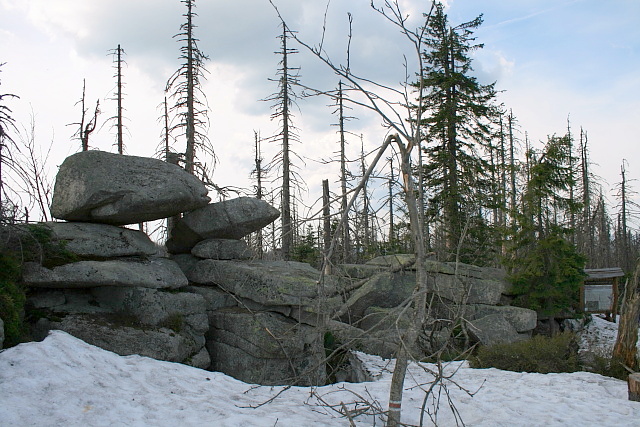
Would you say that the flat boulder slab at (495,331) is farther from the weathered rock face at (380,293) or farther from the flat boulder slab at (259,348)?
the flat boulder slab at (259,348)

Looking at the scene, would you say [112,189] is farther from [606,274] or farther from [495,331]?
[606,274]

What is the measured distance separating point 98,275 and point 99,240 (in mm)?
1217

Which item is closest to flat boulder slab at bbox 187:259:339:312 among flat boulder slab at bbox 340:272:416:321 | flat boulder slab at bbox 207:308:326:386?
flat boulder slab at bbox 207:308:326:386

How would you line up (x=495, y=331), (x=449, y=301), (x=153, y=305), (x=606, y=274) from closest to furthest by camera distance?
1. (x=153, y=305)
2. (x=495, y=331)
3. (x=449, y=301)
4. (x=606, y=274)

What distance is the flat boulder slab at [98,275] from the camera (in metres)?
8.26

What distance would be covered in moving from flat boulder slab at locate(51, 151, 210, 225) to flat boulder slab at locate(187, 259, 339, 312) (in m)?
1.78

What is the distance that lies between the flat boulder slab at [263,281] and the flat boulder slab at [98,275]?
1.27m

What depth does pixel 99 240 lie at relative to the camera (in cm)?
956

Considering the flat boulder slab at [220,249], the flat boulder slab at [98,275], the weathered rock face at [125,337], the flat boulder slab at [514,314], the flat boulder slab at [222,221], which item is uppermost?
the flat boulder slab at [222,221]

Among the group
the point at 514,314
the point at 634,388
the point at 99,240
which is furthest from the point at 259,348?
the point at 514,314

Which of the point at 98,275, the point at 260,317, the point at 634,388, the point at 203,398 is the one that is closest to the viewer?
the point at 203,398

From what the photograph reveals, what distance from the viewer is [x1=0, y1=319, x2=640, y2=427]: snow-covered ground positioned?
5934 millimetres

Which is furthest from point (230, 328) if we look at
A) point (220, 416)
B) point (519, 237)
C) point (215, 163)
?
point (519, 237)

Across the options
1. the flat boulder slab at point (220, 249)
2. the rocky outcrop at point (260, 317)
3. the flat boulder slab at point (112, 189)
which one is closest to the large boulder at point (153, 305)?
the rocky outcrop at point (260, 317)
